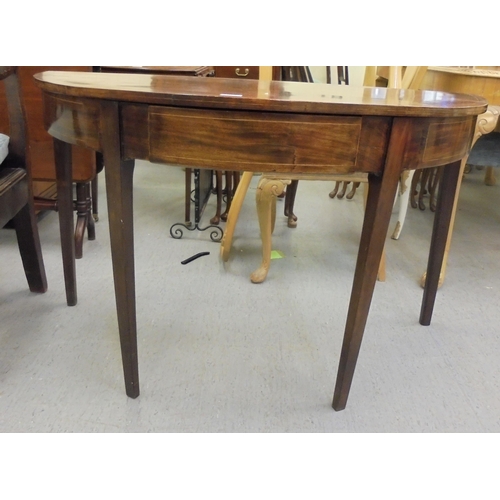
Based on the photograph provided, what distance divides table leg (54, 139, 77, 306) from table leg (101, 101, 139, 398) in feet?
1.16

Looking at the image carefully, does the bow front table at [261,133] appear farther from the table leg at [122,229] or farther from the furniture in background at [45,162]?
the furniture in background at [45,162]

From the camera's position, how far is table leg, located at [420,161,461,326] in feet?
4.03

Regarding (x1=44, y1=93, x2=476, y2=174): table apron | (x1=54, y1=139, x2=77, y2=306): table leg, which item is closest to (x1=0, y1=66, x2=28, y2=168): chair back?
(x1=54, y1=139, x2=77, y2=306): table leg

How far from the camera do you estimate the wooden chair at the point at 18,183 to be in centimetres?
118

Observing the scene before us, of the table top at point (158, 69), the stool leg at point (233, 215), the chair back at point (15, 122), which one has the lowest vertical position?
the stool leg at point (233, 215)

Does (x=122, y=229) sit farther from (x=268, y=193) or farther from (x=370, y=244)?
(x=268, y=193)

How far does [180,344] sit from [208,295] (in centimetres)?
29

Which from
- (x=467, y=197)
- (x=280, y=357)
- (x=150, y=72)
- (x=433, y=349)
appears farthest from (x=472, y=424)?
(x=467, y=197)

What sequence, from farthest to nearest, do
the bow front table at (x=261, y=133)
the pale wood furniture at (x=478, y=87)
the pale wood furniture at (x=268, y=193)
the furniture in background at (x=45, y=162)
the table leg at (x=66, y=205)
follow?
the furniture in background at (x=45, y=162) < the pale wood furniture at (x=268, y=193) < the pale wood furniture at (x=478, y=87) < the table leg at (x=66, y=205) < the bow front table at (x=261, y=133)

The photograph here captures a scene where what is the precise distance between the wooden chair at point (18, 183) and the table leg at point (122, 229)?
43 cm

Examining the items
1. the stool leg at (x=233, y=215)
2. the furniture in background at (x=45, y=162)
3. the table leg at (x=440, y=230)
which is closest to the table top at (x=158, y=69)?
the furniture in background at (x=45, y=162)

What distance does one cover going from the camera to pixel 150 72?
1749 mm

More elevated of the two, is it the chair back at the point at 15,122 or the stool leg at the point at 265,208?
the chair back at the point at 15,122

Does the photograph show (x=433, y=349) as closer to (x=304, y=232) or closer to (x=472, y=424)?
(x=472, y=424)
